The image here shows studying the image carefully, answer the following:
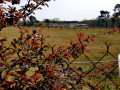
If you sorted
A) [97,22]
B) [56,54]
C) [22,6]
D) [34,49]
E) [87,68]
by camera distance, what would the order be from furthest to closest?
[97,22]
[87,68]
[22,6]
[56,54]
[34,49]

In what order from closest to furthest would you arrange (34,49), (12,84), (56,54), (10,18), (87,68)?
(12,84), (10,18), (34,49), (56,54), (87,68)

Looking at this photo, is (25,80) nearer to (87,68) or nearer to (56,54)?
(56,54)

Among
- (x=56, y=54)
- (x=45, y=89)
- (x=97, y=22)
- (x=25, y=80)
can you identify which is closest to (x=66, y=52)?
(x=56, y=54)

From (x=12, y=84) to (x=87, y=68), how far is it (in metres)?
3.99

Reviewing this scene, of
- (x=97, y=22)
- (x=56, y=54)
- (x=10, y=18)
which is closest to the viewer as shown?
(x=10, y=18)

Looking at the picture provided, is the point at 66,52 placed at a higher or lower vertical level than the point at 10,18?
lower

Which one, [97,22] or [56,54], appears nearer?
[56,54]

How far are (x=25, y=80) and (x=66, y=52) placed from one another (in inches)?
32.1

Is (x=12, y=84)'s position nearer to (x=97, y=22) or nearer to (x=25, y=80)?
(x=25, y=80)

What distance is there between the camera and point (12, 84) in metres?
1.08

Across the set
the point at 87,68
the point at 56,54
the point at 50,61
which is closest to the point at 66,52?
the point at 56,54

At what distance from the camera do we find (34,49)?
167cm

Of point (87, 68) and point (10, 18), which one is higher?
point (10, 18)

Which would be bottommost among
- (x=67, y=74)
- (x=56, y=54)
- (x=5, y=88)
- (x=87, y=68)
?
(x=87, y=68)
